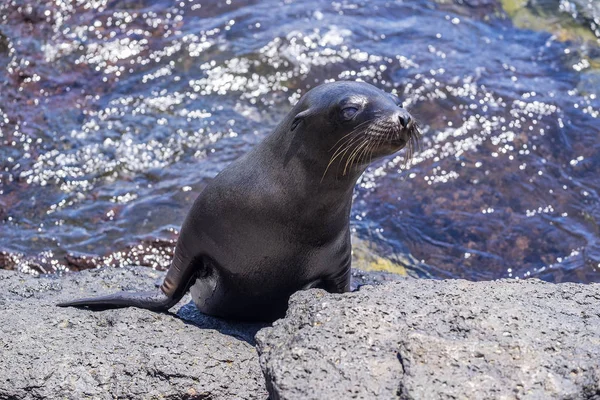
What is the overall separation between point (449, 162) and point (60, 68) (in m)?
5.78

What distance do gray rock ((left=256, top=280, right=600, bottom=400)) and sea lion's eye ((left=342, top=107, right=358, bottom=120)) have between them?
111 cm

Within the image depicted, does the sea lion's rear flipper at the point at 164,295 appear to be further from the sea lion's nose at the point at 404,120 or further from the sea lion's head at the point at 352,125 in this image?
the sea lion's nose at the point at 404,120

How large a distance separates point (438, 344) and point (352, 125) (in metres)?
1.72

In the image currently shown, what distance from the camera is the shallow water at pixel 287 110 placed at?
9664 millimetres

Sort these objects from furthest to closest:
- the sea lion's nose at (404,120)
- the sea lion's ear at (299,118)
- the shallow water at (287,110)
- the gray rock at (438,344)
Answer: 1. the shallow water at (287,110)
2. the sea lion's ear at (299,118)
3. the sea lion's nose at (404,120)
4. the gray rock at (438,344)

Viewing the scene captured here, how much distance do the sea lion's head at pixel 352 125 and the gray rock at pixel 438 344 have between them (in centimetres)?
89

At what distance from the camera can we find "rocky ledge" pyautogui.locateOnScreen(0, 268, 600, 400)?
403cm

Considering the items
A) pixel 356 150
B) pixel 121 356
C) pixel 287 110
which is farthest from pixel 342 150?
pixel 287 110

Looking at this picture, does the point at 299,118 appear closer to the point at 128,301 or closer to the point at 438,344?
A: the point at 128,301

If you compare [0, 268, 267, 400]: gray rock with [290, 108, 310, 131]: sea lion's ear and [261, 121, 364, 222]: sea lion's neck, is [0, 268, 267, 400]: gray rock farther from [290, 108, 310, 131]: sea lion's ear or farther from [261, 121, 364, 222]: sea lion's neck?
[290, 108, 310, 131]: sea lion's ear

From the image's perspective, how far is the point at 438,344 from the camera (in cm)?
420

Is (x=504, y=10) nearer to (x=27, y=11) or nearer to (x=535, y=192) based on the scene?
(x=535, y=192)

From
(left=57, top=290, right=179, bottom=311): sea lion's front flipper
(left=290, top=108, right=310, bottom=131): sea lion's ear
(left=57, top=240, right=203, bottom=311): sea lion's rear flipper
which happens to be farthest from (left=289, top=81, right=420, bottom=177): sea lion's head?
(left=57, top=290, right=179, bottom=311): sea lion's front flipper

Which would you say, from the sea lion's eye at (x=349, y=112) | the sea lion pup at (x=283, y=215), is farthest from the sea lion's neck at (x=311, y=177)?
the sea lion's eye at (x=349, y=112)
